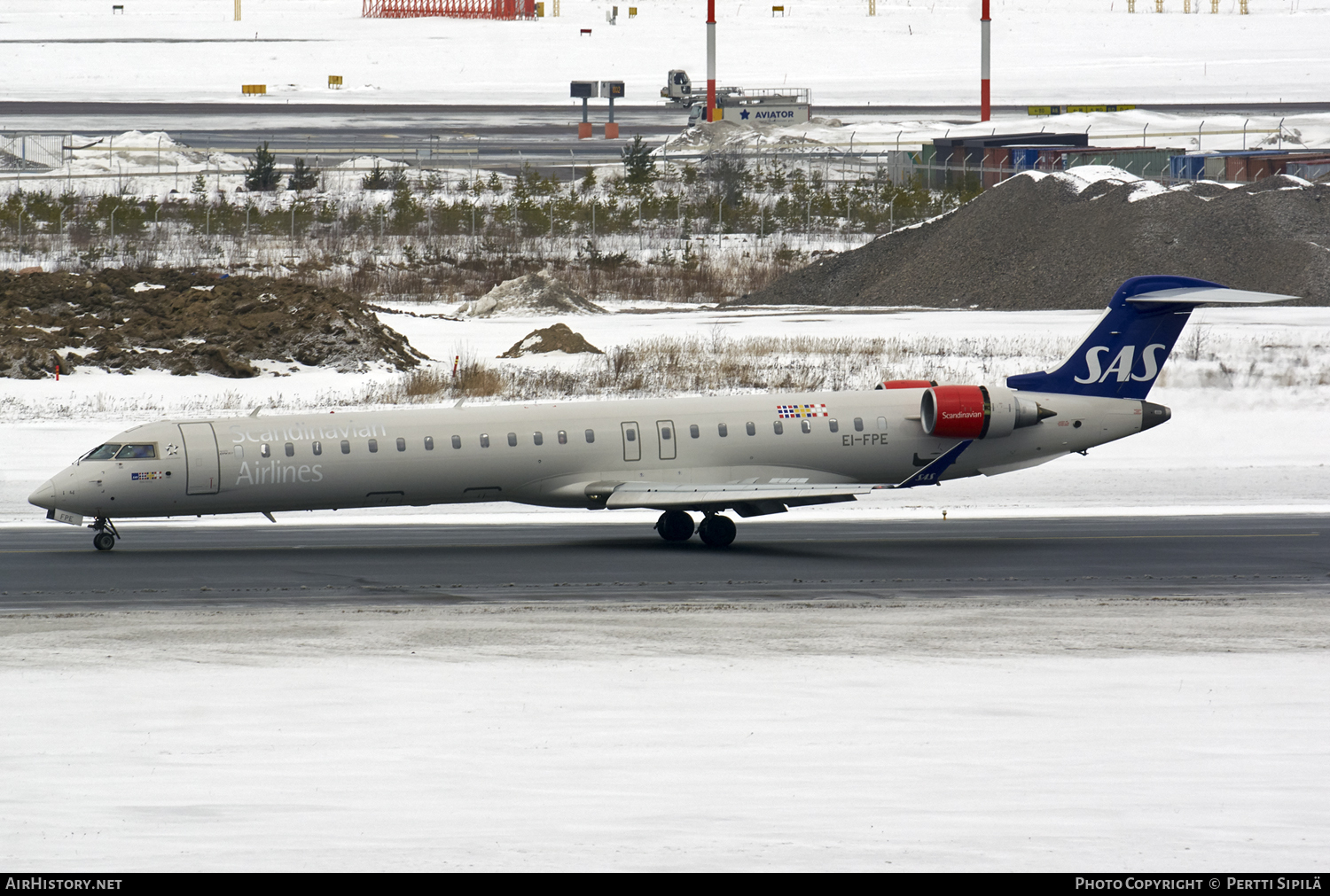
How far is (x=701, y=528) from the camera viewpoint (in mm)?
29469

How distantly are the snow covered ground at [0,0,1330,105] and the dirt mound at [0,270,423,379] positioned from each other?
68.8m

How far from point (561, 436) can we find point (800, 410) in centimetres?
442

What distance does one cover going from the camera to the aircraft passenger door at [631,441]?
29.2 metres

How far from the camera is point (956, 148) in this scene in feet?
269

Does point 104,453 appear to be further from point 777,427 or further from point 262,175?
point 262,175

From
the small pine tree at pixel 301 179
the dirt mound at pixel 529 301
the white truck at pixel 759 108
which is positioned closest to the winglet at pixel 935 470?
the dirt mound at pixel 529 301

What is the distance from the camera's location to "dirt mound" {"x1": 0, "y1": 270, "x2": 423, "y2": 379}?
4775 centimetres

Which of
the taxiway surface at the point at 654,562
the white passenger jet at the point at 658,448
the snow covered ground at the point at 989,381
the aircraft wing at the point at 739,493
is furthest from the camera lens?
the snow covered ground at the point at 989,381

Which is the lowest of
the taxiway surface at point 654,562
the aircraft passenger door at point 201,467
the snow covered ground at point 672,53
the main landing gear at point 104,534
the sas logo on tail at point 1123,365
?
the taxiway surface at point 654,562

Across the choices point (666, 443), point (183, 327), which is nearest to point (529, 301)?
point (183, 327)

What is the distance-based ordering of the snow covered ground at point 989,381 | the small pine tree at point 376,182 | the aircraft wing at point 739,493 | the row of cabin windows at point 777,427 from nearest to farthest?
the aircraft wing at point 739,493, the row of cabin windows at point 777,427, the snow covered ground at point 989,381, the small pine tree at point 376,182

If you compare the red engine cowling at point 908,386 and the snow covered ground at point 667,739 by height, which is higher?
→ the red engine cowling at point 908,386

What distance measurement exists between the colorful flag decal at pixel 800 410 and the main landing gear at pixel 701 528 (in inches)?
85.3

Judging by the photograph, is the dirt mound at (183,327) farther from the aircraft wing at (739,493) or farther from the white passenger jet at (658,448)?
the aircraft wing at (739,493)
